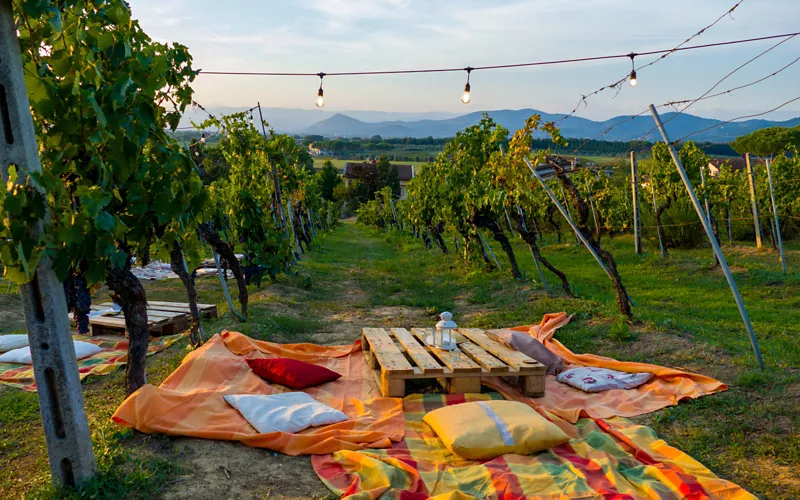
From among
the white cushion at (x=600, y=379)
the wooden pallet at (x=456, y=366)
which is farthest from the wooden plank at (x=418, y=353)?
the white cushion at (x=600, y=379)

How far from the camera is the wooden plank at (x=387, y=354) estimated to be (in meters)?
5.61

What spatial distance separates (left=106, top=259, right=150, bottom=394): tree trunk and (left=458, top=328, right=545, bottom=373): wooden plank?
3.30 meters

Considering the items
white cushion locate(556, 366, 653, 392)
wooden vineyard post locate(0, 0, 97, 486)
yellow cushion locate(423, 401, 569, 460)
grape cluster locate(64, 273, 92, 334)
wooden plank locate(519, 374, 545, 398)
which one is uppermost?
wooden vineyard post locate(0, 0, 97, 486)

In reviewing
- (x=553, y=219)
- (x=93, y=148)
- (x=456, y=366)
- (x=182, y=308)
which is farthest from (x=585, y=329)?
(x=553, y=219)

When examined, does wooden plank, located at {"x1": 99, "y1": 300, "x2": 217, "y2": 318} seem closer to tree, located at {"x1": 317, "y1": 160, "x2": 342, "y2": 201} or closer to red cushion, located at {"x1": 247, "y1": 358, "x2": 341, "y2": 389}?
red cushion, located at {"x1": 247, "y1": 358, "x2": 341, "y2": 389}

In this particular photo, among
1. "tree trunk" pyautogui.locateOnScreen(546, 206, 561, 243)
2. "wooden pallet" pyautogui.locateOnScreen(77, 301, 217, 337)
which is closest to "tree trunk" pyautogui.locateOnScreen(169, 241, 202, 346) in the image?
"wooden pallet" pyautogui.locateOnScreen(77, 301, 217, 337)

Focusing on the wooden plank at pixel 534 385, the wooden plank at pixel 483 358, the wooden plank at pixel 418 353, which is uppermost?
the wooden plank at pixel 418 353

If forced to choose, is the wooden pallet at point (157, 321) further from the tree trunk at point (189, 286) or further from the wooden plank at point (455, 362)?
the wooden plank at point (455, 362)

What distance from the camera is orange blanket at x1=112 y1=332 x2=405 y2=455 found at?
457 cm

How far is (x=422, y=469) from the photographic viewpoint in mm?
4207

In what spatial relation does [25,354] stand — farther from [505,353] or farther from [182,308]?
[505,353]

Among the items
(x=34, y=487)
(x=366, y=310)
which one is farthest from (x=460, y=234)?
(x=34, y=487)

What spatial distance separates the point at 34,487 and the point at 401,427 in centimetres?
255

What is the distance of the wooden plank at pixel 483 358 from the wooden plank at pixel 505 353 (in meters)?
0.09
